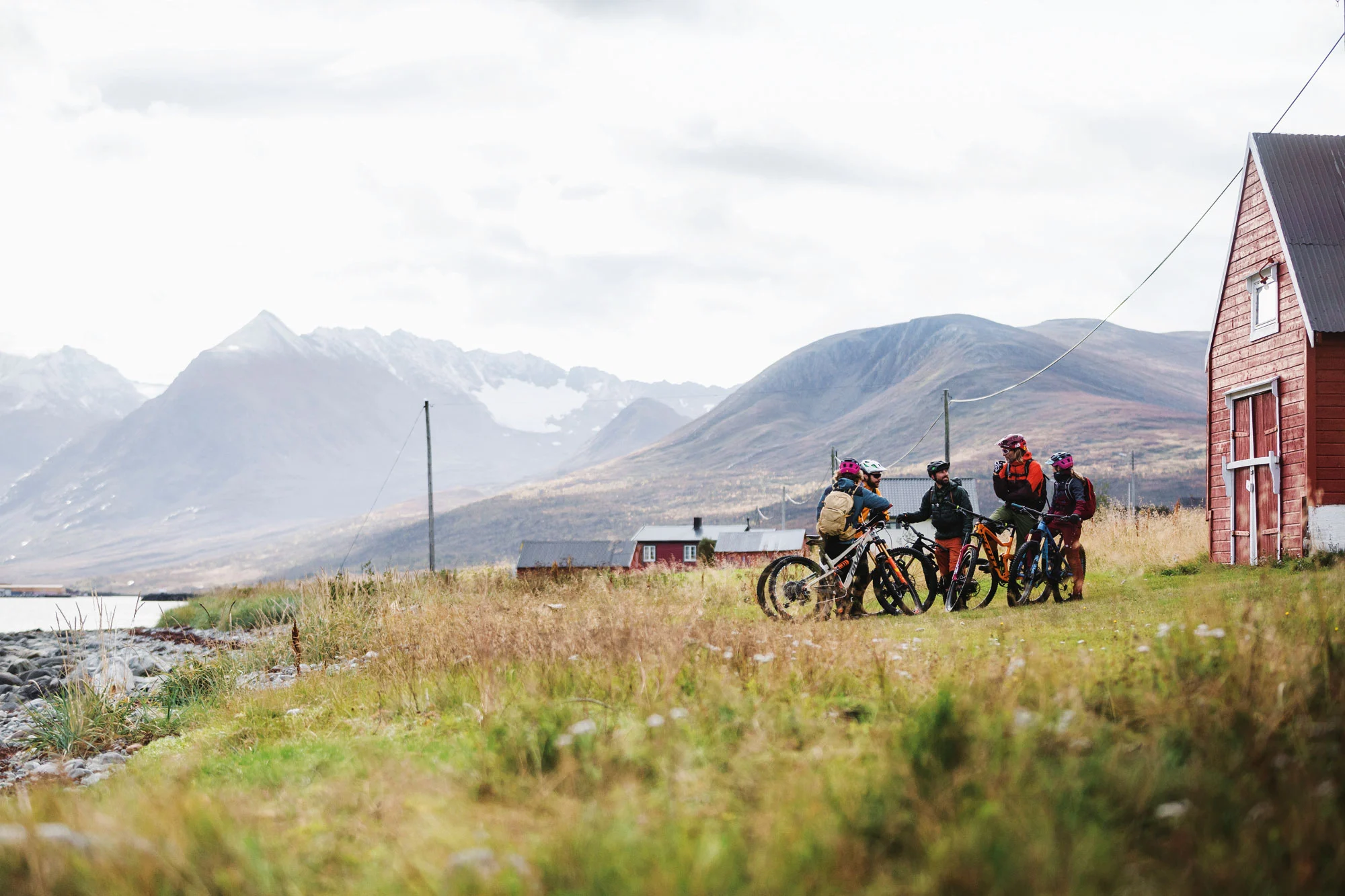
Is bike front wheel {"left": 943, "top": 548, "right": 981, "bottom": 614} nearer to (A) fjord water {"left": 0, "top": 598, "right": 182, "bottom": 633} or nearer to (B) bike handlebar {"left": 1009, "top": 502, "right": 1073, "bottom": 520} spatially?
(B) bike handlebar {"left": 1009, "top": 502, "right": 1073, "bottom": 520}

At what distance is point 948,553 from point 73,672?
11.4m

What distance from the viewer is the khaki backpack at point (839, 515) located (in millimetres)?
13656

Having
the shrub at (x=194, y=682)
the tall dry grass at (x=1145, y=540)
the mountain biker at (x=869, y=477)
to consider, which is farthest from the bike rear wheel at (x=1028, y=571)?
the shrub at (x=194, y=682)

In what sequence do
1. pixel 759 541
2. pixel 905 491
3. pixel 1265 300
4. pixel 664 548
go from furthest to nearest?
pixel 664 548 < pixel 759 541 < pixel 905 491 < pixel 1265 300

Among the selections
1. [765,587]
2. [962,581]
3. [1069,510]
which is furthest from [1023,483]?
[765,587]

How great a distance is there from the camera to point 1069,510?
1438 centimetres

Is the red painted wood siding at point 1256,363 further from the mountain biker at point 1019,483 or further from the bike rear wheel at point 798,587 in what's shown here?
the bike rear wheel at point 798,587

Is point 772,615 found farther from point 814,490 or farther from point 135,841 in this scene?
point 814,490

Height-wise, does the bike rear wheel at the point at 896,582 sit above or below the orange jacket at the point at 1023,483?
below

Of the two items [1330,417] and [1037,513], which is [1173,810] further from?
[1330,417]

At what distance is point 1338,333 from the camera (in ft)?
59.8

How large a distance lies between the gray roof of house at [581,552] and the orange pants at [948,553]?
2423 inches

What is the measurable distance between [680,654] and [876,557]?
293 inches

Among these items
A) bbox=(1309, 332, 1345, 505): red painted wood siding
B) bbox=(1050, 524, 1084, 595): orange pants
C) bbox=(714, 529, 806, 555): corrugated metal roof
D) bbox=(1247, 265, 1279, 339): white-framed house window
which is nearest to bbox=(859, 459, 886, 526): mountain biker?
bbox=(1050, 524, 1084, 595): orange pants
